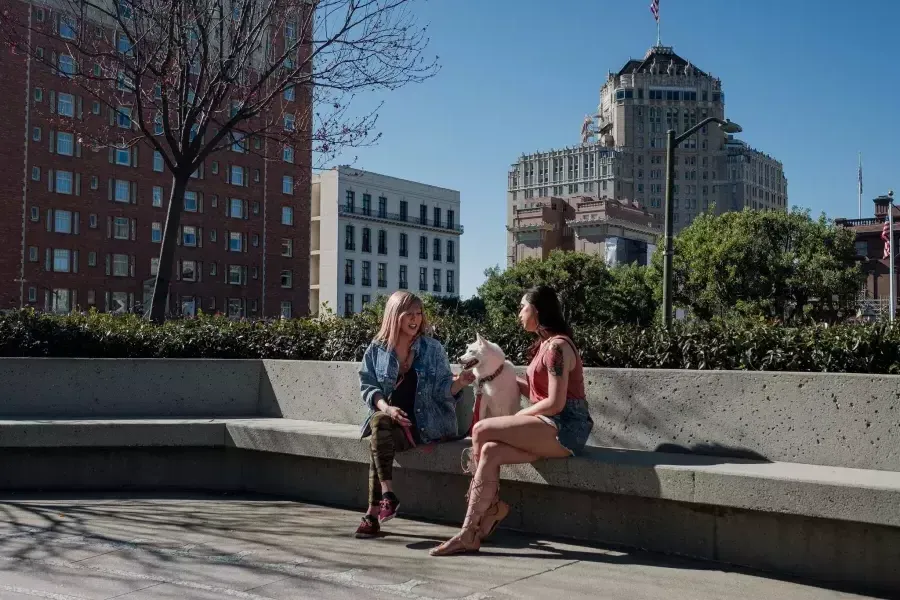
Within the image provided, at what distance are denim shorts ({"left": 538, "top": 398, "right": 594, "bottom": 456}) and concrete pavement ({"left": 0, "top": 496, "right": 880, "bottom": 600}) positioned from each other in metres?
0.72

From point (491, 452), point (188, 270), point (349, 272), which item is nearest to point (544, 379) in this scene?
point (491, 452)

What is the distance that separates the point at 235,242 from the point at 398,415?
7806cm

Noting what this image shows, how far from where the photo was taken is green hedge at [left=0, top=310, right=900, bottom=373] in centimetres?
656

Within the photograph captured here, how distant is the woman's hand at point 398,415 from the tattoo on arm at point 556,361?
1260mm

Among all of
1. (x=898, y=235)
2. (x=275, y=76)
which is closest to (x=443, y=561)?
(x=275, y=76)

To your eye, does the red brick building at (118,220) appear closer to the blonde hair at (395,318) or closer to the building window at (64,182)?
the building window at (64,182)

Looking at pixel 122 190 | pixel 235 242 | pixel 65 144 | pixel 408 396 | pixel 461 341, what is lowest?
pixel 408 396

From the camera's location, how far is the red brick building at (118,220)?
65938mm

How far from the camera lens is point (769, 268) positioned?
5772 centimetres

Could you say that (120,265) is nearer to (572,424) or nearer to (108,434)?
(108,434)

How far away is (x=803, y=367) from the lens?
6.65 m

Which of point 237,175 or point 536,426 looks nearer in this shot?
point 536,426

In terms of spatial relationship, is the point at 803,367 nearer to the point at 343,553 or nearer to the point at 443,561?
the point at 443,561

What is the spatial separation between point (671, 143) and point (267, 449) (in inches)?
603
